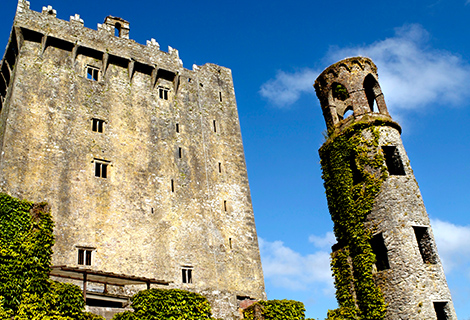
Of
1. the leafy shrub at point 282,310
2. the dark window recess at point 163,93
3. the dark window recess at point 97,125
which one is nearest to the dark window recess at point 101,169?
the dark window recess at point 97,125

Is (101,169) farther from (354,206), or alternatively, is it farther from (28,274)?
(354,206)

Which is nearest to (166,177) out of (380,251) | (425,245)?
(380,251)

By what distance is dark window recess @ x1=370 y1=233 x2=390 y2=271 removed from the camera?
25156 mm

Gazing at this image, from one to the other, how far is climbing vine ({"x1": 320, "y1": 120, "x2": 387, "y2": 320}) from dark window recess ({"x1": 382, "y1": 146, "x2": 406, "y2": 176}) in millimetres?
1056

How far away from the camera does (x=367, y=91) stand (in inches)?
1356

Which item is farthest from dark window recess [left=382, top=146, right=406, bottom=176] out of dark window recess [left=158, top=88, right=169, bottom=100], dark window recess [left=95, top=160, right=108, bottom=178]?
dark window recess [left=95, top=160, right=108, bottom=178]

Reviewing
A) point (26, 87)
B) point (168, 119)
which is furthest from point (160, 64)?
point (26, 87)

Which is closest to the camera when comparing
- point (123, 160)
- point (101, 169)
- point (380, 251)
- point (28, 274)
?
point (28, 274)

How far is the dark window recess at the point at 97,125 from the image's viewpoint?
29.8 meters

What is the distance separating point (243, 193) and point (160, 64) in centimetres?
1157

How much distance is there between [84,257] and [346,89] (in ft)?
64.9

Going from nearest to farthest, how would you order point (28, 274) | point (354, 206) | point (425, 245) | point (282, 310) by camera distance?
point (28, 274) < point (425, 245) < point (282, 310) < point (354, 206)

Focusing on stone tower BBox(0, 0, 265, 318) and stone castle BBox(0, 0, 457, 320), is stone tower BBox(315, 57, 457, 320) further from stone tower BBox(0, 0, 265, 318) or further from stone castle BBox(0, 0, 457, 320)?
stone tower BBox(0, 0, 265, 318)

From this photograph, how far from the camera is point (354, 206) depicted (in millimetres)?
26859
